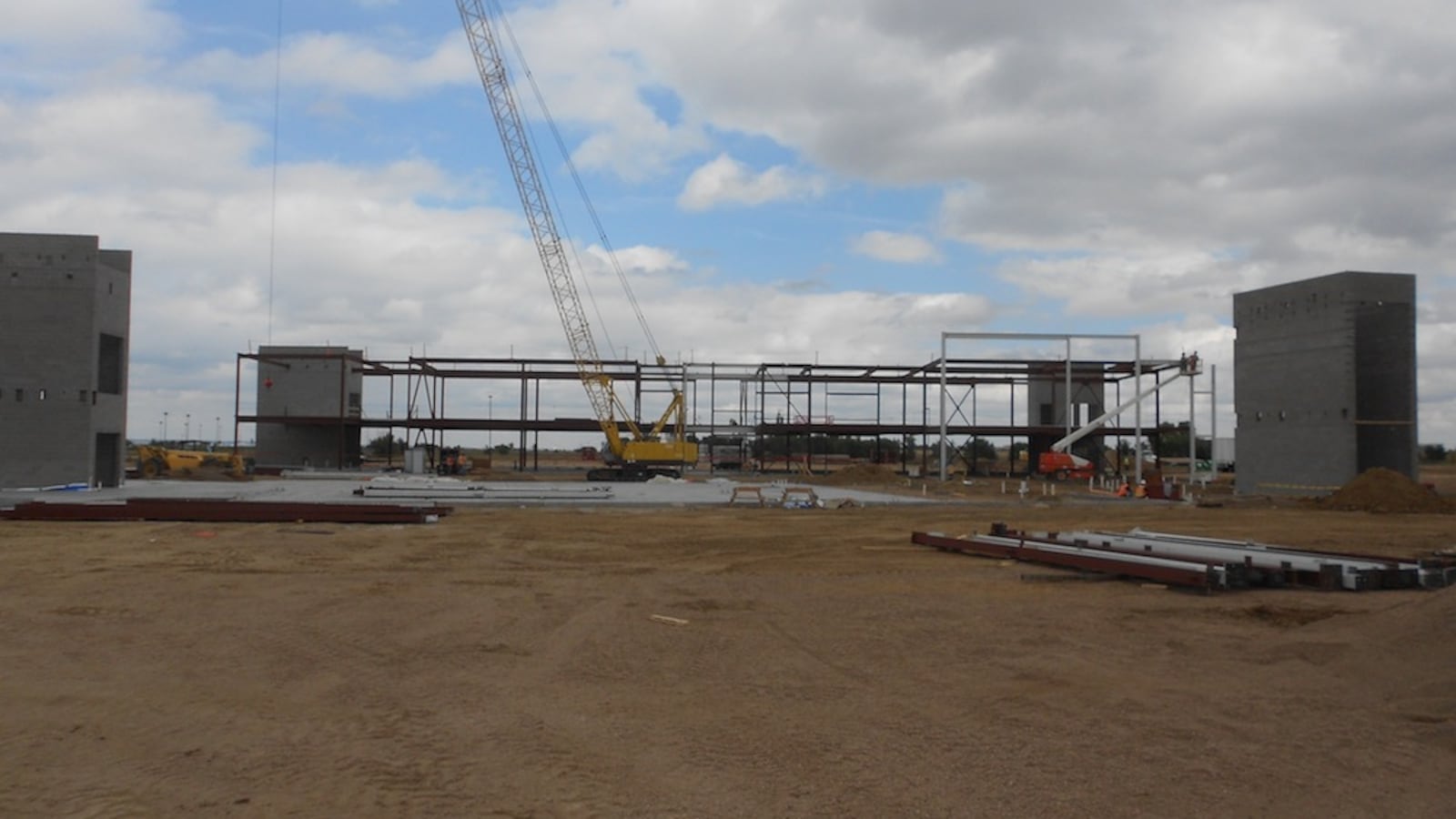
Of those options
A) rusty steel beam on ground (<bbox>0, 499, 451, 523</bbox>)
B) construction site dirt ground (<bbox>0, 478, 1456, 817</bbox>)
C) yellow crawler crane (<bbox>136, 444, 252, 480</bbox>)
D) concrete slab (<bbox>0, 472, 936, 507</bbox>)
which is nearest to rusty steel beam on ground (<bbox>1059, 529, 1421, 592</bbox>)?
construction site dirt ground (<bbox>0, 478, 1456, 817</bbox>)

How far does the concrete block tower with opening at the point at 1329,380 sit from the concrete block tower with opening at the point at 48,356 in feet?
138

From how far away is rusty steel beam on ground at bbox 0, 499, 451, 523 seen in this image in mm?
23516

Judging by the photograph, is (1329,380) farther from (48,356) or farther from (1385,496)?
(48,356)

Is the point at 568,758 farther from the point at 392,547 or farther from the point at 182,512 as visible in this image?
the point at 182,512

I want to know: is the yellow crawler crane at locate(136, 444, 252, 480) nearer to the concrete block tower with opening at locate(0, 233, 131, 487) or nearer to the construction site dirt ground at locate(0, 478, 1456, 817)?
the concrete block tower with opening at locate(0, 233, 131, 487)

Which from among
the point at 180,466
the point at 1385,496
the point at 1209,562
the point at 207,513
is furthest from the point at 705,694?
the point at 180,466

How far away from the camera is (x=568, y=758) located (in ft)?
20.5

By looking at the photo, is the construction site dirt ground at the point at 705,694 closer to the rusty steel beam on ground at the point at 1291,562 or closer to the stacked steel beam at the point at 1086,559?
the rusty steel beam on ground at the point at 1291,562

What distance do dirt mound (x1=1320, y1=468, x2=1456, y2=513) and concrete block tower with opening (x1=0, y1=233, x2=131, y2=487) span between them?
40804 millimetres

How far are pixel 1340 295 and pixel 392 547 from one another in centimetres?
3316

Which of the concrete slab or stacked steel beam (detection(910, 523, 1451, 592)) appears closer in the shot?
stacked steel beam (detection(910, 523, 1451, 592))

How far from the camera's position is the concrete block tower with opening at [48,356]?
33.0 meters

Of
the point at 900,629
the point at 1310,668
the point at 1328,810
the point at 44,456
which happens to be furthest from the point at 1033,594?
the point at 44,456

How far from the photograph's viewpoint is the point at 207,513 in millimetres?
24156
